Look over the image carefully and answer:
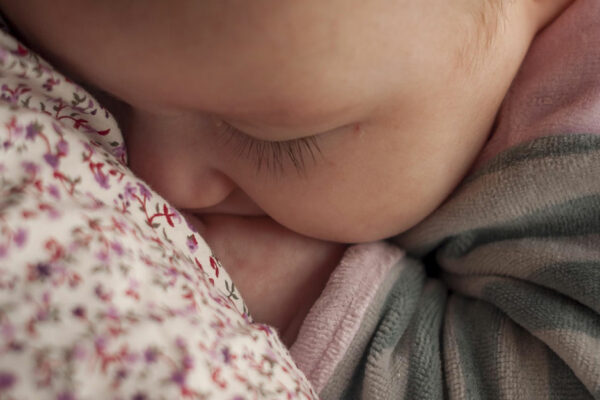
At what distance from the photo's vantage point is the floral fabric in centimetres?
39

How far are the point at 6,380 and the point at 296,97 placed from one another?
0.29 meters

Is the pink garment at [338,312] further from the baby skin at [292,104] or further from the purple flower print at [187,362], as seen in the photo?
the purple flower print at [187,362]

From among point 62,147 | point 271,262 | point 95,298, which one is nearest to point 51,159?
point 62,147

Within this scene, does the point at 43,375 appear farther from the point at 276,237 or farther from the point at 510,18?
the point at 510,18

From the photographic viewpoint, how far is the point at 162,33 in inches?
18.4

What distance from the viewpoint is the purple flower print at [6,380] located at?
1.21ft

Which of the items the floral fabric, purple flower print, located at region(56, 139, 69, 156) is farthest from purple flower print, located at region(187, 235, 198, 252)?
purple flower print, located at region(56, 139, 69, 156)

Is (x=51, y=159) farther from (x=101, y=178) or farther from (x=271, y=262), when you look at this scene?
(x=271, y=262)

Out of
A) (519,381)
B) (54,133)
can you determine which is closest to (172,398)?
Result: (54,133)

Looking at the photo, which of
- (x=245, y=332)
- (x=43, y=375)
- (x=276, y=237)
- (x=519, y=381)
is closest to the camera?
(x=43, y=375)

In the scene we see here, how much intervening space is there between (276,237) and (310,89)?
0.97 ft

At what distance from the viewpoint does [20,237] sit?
Answer: 16.4 inches

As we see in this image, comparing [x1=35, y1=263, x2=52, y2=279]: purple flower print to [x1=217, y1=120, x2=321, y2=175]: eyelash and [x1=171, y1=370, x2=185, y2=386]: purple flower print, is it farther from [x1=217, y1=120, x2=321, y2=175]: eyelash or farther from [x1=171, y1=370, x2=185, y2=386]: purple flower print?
[x1=217, y1=120, x2=321, y2=175]: eyelash

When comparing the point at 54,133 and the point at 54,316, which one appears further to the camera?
the point at 54,133
